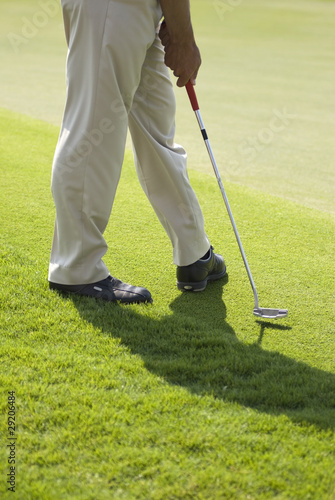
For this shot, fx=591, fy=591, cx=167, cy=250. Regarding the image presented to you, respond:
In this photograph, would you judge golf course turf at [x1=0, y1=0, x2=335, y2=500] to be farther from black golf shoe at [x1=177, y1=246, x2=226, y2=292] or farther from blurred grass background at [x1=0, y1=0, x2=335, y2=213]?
blurred grass background at [x1=0, y1=0, x2=335, y2=213]

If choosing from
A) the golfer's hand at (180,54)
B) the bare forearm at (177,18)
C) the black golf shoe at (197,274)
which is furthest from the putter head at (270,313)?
the bare forearm at (177,18)

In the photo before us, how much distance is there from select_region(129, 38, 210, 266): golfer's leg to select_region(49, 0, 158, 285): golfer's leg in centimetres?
15

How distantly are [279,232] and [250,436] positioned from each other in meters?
1.83

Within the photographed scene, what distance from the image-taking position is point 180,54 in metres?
2.33

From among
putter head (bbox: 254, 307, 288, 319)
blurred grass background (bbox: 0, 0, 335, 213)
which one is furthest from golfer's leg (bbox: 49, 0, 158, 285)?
blurred grass background (bbox: 0, 0, 335, 213)

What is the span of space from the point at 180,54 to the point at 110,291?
0.99 m

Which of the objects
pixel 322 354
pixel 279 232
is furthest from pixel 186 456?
pixel 279 232

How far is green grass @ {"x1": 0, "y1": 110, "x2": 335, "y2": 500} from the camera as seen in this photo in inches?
58.7

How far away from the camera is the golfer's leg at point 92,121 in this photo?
7.14 ft

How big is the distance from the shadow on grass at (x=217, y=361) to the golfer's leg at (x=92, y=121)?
22 centimetres

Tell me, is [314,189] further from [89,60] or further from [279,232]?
[89,60]

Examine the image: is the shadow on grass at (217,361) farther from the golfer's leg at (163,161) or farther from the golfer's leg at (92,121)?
the golfer's leg at (163,161)

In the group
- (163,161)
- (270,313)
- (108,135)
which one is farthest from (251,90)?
(270,313)

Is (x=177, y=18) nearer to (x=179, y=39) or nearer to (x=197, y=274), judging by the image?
(x=179, y=39)
